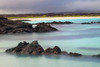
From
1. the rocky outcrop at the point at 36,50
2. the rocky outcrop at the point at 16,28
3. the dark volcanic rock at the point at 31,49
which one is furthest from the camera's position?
the rocky outcrop at the point at 16,28

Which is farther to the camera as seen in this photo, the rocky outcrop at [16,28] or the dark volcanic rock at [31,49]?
the rocky outcrop at [16,28]

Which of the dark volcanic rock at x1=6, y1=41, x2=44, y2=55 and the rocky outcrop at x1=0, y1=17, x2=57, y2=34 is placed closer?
the dark volcanic rock at x1=6, y1=41, x2=44, y2=55

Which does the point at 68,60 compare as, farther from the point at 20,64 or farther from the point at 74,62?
the point at 20,64

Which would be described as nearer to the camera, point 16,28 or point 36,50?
point 36,50

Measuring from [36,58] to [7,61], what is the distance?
122 centimetres

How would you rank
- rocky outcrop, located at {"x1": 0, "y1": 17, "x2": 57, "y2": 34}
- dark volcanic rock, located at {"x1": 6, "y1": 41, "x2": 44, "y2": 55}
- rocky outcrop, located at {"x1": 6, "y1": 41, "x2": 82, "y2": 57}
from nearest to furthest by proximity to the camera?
rocky outcrop, located at {"x1": 6, "y1": 41, "x2": 82, "y2": 57} < dark volcanic rock, located at {"x1": 6, "y1": 41, "x2": 44, "y2": 55} < rocky outcrop, located at {"x1": 0, "y1": 17, "x2": 57, "y2": 34}

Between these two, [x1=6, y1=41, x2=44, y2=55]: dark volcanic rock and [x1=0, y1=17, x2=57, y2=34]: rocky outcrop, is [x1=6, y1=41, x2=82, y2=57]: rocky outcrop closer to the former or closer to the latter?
[x1=6, y1=41, x2=44, y2=55]: dark volcanic rock

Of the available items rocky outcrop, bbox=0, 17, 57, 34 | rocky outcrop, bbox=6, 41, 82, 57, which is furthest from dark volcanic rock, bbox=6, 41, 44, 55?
rocky outcrop, bbox=0, 17, 57, 34

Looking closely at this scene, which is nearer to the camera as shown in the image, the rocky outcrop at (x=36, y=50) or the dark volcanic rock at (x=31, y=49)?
the rocky outcrop at (x=36, y=50)

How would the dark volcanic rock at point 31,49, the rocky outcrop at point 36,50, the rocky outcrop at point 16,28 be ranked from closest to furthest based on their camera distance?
the rocky outcrop at point 36,50 < the dark volcanic rock at point 31,49 < the rocky outcrop at point 16,28

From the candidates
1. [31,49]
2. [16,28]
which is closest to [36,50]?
[31,49]

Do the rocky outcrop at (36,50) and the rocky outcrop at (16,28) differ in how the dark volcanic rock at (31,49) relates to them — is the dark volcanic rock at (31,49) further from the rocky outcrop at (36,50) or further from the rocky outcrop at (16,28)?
the rocky outcrop at (16,28)

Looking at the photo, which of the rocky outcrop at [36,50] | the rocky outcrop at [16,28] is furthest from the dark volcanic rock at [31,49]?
the rocky outcrop at [16,28]

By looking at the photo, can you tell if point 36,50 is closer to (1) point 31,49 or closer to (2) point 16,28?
(1) point 31,49
